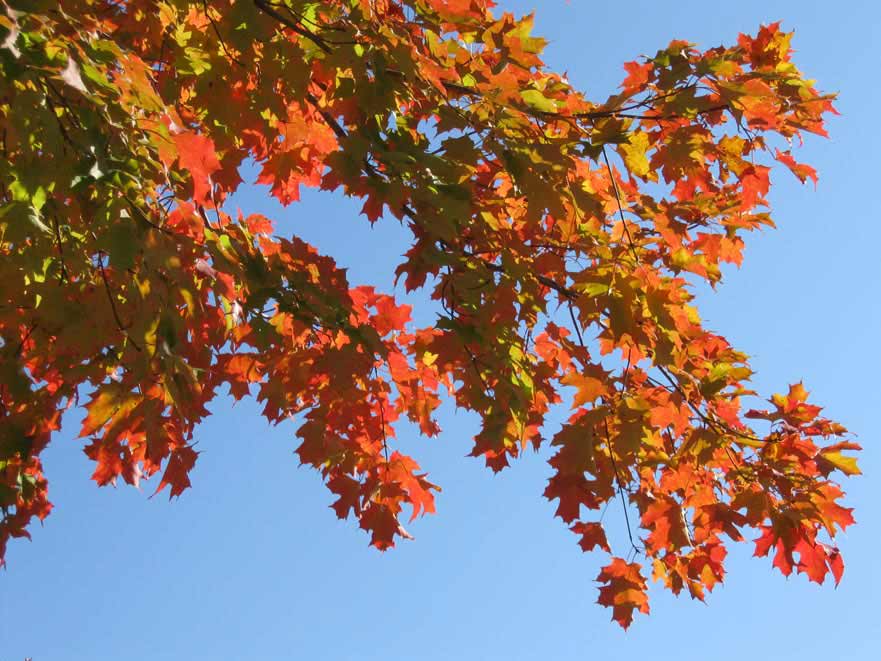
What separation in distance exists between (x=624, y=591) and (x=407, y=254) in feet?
6.85

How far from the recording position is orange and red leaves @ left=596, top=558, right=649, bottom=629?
462 centimetres

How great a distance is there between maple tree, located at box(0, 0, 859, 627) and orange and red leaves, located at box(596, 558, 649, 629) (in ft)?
0.04

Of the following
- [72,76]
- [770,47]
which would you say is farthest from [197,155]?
[770,47]

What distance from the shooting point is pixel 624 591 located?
15.2 ft

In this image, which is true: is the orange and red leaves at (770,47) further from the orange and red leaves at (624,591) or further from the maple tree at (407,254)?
the orange and red leaves at (624,591)

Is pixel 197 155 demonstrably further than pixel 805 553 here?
No

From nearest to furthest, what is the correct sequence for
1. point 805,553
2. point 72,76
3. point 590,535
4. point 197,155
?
point 72,76 < point 197,155 < point 805,553 < point 590,535

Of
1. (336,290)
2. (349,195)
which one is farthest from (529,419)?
(349,195)

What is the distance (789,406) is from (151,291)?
8.99ft

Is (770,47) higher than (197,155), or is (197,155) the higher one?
(770,47)

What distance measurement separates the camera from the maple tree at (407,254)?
3.26m

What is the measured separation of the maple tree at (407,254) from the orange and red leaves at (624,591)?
12 mm

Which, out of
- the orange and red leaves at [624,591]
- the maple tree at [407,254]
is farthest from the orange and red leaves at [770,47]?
the orange and red leaves at [624,591]

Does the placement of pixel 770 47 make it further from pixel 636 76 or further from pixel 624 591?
pixel 624 591
